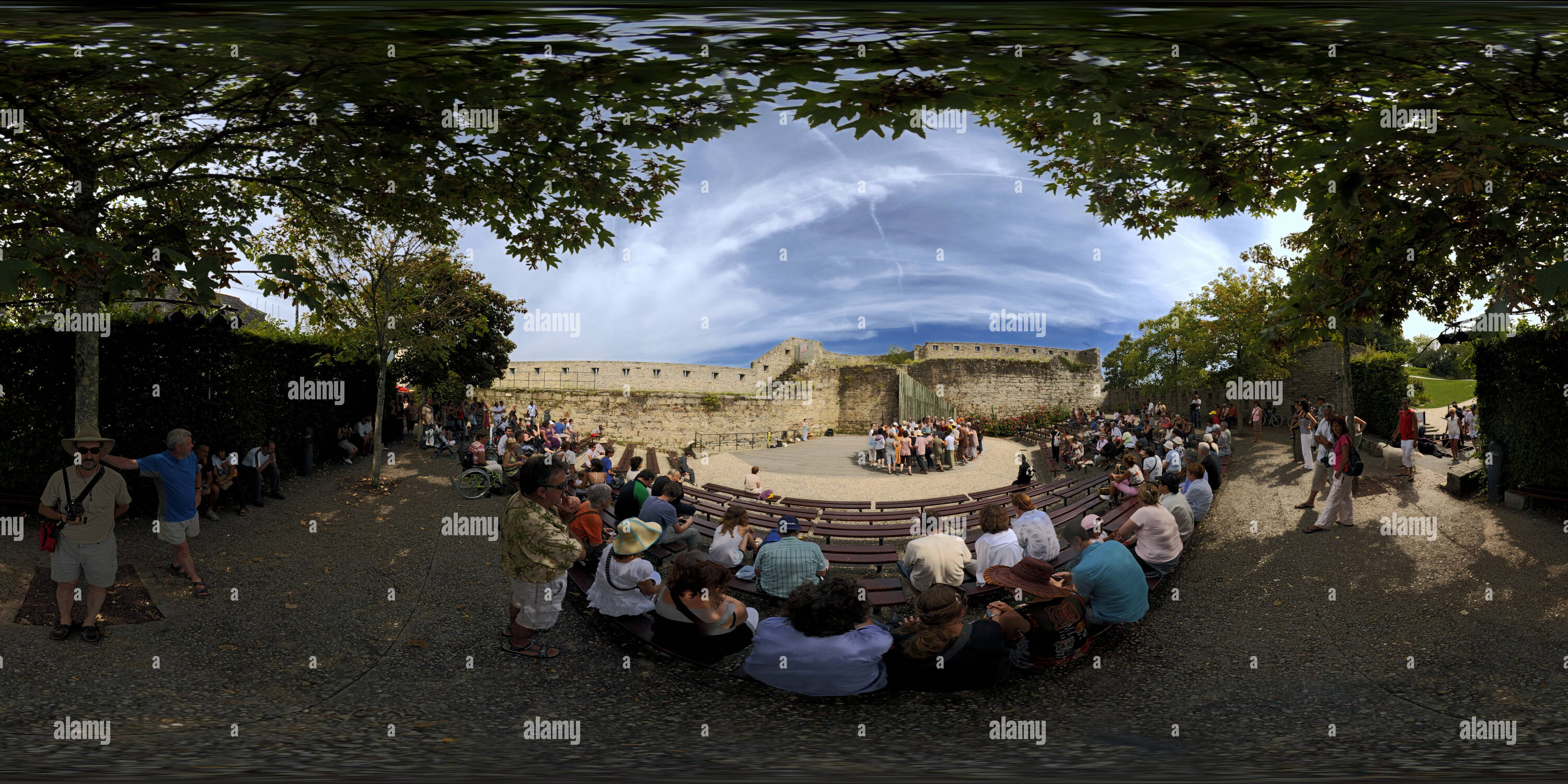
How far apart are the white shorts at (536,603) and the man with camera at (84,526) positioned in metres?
2.45

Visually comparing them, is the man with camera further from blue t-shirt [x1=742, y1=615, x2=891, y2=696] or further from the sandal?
blue t-shirt [x1=742, y1=615, x2=891, y2=696]

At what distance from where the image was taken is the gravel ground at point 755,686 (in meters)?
2.00

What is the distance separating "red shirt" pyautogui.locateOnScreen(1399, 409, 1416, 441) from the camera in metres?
7.20

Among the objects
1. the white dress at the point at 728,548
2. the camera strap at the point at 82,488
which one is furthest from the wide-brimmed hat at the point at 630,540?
the camera strap at the point at 82,488

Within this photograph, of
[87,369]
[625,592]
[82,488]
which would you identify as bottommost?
[625,592]

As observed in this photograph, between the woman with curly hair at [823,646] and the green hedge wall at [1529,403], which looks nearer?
the woman with curly hair at [823,646]

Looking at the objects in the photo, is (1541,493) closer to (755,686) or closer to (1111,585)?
(1111,585)

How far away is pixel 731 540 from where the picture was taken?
4.95 m

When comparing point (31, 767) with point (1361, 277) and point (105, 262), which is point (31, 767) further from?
point (1361, 277)

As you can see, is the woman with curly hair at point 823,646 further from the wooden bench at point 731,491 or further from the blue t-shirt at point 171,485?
the blue t-shirt at point 171,485

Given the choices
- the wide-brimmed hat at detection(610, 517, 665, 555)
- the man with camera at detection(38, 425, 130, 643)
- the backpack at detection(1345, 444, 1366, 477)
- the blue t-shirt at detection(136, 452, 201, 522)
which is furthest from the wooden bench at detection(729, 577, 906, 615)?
the backpack at detection(1345, 444, 1366, 477)

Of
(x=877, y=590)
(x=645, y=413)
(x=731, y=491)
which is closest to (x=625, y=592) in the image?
(x=877, y=590)

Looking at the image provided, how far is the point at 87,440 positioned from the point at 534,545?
10.4ft

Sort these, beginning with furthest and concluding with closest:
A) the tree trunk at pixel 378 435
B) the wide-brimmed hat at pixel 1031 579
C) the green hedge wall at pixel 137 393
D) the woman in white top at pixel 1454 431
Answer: the woman in white top at pixel 1454 431
the tree trunk at pixel 378 435
the green hedge wall at pixel 137 393
the wide-brimmed hat at pixel 1031 579
